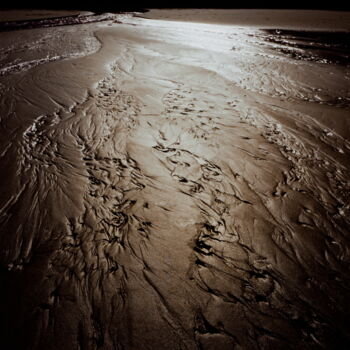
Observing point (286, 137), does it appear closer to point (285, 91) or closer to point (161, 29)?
point (285, 91)

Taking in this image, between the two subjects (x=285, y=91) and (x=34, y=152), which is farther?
(x=285, y=91)

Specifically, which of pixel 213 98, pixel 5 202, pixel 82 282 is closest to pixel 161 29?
pixel 213 98

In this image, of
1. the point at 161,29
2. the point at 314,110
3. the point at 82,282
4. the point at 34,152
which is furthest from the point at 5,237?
A: the point at 161,29

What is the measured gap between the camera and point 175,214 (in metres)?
2.48

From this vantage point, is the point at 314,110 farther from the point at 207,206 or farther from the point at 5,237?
the point at 5,237

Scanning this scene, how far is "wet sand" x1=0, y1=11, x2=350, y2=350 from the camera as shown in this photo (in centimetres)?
173

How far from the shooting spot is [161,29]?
11219mm

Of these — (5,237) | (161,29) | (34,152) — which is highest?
(161,29)

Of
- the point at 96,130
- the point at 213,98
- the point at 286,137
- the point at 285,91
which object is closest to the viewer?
the point at 286,137

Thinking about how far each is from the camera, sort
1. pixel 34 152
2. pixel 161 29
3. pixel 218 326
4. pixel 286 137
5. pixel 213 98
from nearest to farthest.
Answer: pixel 218 326, pixel 34 152, pixel 286 137, pixel 213 98, pixel 161 29

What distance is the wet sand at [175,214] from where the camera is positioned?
1.73m

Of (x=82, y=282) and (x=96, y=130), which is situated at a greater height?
(x=96, y=130)

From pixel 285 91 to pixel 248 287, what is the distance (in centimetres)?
459

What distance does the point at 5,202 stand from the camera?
2.66 m
